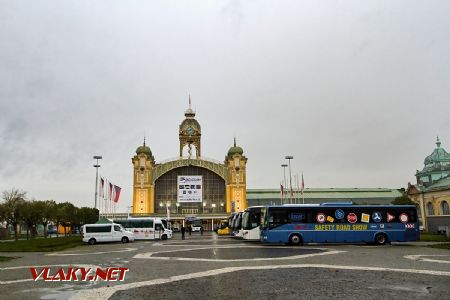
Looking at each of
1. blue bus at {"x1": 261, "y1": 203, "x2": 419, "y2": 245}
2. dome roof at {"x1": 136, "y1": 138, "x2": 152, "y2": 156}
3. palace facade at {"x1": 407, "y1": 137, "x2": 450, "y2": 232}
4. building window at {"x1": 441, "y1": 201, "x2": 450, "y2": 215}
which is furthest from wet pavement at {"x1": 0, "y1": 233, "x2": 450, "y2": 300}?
dome roof at {"x1": 136, "y1": 138, "x2": 152, "y2": 156}

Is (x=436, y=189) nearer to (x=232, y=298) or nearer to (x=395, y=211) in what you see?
(x=395, y=211)

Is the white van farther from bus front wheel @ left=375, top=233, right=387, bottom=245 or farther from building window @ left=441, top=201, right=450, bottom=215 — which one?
building window @ left=441, top=201, right=450, bottom=215

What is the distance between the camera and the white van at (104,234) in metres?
42.4

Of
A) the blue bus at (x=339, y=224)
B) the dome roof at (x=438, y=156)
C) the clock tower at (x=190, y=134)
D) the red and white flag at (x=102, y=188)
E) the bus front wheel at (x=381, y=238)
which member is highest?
the clock tower at (x=190, y=134)

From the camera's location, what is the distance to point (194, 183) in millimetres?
99812

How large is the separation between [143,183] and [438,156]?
74953 mm

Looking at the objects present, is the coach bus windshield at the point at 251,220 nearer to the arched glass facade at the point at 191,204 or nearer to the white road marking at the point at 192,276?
the white road marking at the point at 192,276

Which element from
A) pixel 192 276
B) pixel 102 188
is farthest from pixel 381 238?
pixel 102 188

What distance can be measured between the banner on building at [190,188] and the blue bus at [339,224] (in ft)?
221

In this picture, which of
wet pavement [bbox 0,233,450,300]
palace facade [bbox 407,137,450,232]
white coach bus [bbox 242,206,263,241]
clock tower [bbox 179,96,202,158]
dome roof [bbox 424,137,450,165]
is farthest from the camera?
clock tower [bbox 179,96,202,158]

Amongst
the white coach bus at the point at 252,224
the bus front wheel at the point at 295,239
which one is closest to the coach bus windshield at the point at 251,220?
the white coach bus at the point at 252,224

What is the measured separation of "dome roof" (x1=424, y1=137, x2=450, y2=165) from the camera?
327ft

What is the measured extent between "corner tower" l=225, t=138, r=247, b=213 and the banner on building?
7282 mm

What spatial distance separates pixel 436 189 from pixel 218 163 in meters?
53.2
